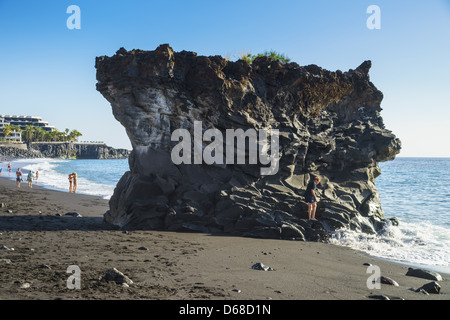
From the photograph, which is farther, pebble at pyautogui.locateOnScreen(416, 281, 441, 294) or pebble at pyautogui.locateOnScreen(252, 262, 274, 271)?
pebble at pyautogui.locateOnScreen(252, 262, 274, 271)

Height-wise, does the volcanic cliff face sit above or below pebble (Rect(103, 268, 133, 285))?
above

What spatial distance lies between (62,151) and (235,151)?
140054 mm

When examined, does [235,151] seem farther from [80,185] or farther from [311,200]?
[80,185]

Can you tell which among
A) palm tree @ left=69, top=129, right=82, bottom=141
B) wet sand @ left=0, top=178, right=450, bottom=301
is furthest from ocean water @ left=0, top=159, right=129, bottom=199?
palm tree @ left=69, top=129, right=82, bottom=141

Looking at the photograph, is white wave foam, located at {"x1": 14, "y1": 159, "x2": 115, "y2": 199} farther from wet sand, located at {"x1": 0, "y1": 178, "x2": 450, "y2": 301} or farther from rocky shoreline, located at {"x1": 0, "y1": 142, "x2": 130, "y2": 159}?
rocky shoreline, located at {"x1": 0, "y1": 142, "x2": 130, "y2": 159}

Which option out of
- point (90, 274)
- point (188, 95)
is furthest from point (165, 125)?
point (90, 274)

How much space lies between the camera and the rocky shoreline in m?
111

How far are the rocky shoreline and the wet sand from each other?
107722 millimetres

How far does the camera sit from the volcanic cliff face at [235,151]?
1202 cm

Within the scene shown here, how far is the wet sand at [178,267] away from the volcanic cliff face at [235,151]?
0.96m

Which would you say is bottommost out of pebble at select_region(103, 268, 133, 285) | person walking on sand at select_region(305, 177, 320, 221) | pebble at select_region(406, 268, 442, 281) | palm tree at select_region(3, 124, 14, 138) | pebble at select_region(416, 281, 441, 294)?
pebble at select_region(406, 268, 442, 281)

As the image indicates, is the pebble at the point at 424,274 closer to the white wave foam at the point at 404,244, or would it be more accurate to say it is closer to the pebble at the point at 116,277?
the white wave foam at the point at 404,244

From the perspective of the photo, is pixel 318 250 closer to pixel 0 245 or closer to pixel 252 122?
pixel 252 122

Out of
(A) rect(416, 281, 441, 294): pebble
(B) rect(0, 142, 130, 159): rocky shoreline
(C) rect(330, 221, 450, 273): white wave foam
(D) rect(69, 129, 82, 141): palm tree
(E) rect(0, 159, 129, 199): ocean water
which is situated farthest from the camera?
(D) rect(69, 129, 82, 141): palm tree
